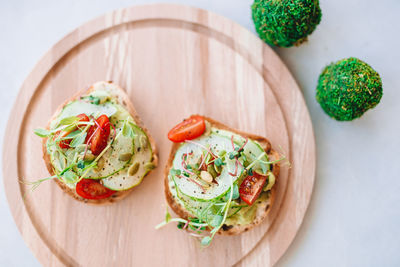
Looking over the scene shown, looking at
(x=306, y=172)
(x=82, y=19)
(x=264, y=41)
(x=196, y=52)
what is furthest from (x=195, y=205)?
(x=82, y=19)

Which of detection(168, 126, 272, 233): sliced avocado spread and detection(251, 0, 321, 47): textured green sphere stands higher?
detection(251, 0, 321, 47): textured green sphere

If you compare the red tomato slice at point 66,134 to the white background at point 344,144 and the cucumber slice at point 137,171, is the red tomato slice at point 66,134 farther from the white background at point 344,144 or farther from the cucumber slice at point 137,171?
the white background at point 344,144

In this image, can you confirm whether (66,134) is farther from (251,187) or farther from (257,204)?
(257,204)

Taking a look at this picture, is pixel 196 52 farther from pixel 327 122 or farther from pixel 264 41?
pixel 327 122

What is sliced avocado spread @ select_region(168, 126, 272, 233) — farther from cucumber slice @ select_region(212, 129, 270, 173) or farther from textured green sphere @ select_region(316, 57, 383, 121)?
textured green sphere @ select_region(316, 57, 383, 121)

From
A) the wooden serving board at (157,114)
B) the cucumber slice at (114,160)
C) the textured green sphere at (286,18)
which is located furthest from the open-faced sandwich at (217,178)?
the textured green sphere at (286,18)

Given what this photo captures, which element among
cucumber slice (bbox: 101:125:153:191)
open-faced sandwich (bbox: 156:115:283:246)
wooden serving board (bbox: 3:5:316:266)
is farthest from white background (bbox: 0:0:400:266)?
cucumber slice (bbox: 101:125:153:191)
